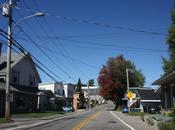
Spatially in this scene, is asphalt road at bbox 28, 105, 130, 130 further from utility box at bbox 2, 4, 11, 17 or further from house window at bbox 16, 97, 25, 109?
house window at bbox 16, 97, 25, 109

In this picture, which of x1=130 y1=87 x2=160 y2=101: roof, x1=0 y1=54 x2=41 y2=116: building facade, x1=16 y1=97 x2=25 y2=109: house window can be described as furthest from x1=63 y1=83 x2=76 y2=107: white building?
x1=16 y1=97 x2=25 y2=109: house window

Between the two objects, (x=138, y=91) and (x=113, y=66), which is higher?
(x=113, y=66)

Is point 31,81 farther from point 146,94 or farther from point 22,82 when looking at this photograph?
point 146,94

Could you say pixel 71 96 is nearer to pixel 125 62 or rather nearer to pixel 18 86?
pixel 125 62

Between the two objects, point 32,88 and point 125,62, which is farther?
point 125,62

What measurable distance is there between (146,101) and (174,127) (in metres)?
58.6

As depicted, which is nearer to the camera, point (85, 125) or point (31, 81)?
Answer: point (85, 125)

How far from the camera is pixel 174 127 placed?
19.2m

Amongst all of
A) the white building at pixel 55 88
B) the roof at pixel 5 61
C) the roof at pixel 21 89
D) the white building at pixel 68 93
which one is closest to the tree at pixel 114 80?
the white building at pixel 55 88

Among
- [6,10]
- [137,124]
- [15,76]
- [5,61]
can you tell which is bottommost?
[137,124]

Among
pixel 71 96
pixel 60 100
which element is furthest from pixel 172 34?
pixel 71 96

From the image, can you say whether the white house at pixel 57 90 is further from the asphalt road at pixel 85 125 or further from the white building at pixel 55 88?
the asphalt road at pixel 85 125

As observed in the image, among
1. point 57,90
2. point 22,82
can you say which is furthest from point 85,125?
point 57,90

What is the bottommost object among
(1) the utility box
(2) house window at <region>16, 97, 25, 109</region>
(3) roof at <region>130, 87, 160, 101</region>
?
(2) house window at <region>16, 97, 25, 109</region>
